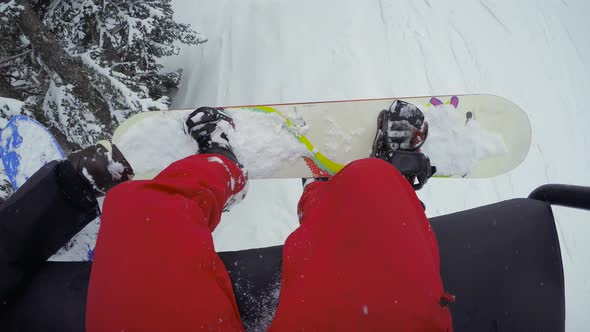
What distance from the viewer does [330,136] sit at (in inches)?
71.5

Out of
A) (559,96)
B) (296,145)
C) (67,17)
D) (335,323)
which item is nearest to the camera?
(335,323)

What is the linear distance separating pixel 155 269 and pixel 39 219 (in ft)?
2.25

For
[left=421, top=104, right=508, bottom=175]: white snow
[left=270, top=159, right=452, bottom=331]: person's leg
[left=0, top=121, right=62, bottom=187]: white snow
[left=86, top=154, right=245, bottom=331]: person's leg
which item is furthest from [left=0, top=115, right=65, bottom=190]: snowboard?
[left=421, top=104, right=508, bottom=175]: white snow

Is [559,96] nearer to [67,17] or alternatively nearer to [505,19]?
[505,19]

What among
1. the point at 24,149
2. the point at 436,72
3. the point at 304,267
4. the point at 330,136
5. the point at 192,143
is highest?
the point at 436,72

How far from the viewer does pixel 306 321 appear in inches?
25.3

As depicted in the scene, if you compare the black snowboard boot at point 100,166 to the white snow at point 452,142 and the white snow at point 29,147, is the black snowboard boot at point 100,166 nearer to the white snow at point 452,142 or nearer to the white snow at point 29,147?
the white snow at point 29,147

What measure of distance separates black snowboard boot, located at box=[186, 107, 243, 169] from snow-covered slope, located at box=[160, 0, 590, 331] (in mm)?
1079

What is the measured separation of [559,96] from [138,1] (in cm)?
441

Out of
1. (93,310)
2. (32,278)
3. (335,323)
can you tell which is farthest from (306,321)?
(32,278)

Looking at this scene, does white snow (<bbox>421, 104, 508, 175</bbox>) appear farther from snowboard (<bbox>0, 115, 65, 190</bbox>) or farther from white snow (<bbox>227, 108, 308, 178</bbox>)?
snowboard (<bbox>0, 115, 65, 190</bbox>)

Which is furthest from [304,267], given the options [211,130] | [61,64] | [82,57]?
[82,57]

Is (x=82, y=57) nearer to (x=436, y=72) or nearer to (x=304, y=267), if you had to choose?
(x=304, y=267)

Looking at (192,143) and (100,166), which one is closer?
(100,166)
